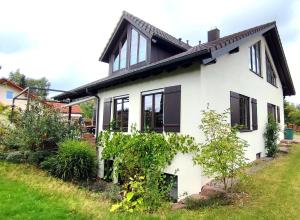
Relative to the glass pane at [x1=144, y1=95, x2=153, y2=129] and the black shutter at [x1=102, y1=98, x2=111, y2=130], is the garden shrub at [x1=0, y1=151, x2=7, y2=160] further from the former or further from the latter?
the glass pane at [x1=144, y1=95, x2=153, y2=129]

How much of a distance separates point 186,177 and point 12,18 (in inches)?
552

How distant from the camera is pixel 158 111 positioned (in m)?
10.6

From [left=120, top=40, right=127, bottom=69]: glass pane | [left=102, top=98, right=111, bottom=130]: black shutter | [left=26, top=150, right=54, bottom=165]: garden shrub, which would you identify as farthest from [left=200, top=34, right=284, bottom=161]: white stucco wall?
[left=26, top=150, right=54, bottom=165]: garden shrub

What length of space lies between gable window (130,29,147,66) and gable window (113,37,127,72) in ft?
3.04

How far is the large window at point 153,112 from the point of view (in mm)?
10459

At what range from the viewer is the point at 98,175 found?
43.8 ft

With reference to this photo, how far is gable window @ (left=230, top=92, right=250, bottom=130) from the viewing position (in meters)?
10.6

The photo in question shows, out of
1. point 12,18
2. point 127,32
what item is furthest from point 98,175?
point 12,18

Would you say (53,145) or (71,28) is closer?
(53,145)

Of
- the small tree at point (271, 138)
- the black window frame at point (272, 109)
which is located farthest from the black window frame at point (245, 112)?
the black window frame at point (272, 109)

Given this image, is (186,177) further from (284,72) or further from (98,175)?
(284,72)

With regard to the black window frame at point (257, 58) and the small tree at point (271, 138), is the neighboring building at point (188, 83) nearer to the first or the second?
the black window frame at point (257, 58)

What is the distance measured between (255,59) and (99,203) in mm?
11890

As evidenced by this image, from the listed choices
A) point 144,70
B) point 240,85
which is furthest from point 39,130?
point 240,85
